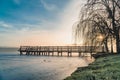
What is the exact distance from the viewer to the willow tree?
24406 mm

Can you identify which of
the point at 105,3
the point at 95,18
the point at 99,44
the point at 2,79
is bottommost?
the point at 2,79

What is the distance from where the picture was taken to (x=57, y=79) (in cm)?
1519

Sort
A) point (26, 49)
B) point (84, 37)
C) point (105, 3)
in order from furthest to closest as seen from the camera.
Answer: point (26, 49)
point (105, 3)
point (84, 37)

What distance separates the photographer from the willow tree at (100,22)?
24406 millimetres

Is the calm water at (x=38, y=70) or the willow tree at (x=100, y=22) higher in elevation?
the willow tree at (x=100, y=22)

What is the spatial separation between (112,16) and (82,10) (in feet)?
12.3

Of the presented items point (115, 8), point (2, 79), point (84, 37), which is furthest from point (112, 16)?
point (2, 79)

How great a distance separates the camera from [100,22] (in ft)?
82.9

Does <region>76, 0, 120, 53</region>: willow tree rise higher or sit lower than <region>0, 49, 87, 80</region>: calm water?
higher

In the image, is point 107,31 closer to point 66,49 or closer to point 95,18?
point 95,18

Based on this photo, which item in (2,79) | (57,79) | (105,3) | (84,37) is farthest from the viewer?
(105,3)

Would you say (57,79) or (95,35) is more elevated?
(95,35)

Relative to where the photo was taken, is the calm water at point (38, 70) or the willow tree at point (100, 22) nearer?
the calm water at point (38, 70)

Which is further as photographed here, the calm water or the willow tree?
the willow tree
